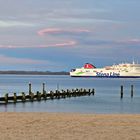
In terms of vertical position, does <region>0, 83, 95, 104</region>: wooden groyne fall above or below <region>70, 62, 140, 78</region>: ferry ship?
below

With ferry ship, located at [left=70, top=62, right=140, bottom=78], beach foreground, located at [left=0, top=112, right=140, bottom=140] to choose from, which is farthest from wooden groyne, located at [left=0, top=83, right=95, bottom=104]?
ferry ship, located at [left=70, top=62, right=140, bottom=78]

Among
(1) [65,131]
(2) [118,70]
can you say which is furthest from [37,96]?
(2) [118,70]

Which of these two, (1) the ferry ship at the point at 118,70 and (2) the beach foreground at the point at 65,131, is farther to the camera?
(1) the ferry ship at the point at 118,70

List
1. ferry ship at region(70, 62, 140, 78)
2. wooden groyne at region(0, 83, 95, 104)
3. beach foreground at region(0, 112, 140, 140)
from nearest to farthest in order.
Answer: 1. beach foreground at region(0, 112, 140, 140)
2. wooden groyne at region(0, 83, 95, 104)
3. ferry ship at region(70, 62, 140, 78)

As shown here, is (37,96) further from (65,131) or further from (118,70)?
(118,70)

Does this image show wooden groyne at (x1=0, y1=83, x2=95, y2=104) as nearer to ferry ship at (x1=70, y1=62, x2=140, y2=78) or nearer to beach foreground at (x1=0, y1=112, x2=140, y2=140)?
beach foreground at (x1=0, y1=112, x2=140, y2=140)

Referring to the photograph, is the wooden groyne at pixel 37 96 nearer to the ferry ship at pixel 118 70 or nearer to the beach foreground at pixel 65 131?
the beach foreground at pixel 65 131

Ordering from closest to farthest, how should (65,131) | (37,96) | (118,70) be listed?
1. (65,131)
2. (37,96)
3. (118,70)

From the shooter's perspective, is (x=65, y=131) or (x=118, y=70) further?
(x=118, y=70)

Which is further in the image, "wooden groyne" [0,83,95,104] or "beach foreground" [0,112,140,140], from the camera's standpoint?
"wooden groyne" [0,83,95,104]

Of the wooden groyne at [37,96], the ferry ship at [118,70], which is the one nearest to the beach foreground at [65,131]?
the wooden groyne at [37,96]

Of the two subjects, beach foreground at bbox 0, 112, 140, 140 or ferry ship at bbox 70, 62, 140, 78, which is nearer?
beach foreground at bbox 0, 112, 140, 140

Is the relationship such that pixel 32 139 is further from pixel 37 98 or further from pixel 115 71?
pixel 115 71

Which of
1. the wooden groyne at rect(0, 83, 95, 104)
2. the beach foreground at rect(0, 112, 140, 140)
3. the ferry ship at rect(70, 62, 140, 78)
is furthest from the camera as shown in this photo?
the ferry ship at rect(70, 62, 140, 78)
